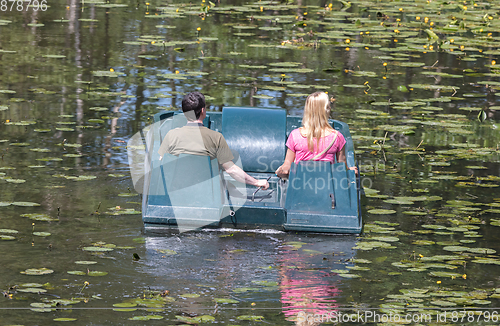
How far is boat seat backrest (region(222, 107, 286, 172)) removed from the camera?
6.52 metres

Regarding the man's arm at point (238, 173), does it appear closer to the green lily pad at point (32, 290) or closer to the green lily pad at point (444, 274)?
the green lily pad at point (444, 274)

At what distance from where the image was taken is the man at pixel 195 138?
5.52 m

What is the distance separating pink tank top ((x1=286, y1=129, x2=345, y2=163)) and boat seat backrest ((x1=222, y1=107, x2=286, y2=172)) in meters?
0.74

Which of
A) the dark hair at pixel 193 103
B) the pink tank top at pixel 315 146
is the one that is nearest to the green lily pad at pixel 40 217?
the dark hair at pixel 193 103

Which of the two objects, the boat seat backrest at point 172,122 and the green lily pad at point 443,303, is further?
the boat seat backrest at point 172,122

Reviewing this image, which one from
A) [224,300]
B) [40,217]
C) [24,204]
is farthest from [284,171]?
[24,204]

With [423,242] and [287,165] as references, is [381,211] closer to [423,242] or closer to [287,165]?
[423,242]

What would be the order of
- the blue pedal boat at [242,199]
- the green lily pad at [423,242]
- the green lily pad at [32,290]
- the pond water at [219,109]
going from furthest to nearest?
the blue pedal boat at [242,199] → the green lily pad at [423,242] → the pond water at [219,109] → the green lily pad at [32,290]

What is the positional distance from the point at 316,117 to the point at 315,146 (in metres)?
0.24

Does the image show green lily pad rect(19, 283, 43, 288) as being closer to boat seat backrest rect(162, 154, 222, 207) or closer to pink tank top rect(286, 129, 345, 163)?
boat seat backrest rect(162, 154, 222, 207)

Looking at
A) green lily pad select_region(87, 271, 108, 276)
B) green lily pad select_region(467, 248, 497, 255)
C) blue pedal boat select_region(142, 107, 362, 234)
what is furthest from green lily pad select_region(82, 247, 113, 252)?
green lily pad select_region(467, 248, 497, 255)

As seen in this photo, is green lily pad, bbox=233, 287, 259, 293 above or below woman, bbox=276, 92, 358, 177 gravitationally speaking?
below

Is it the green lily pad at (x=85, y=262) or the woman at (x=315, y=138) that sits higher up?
the woman at (x=315, y=138)

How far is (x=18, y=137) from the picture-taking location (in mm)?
7266
